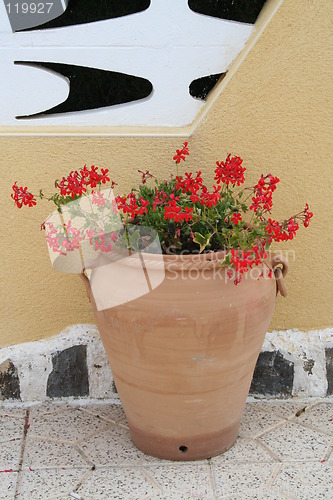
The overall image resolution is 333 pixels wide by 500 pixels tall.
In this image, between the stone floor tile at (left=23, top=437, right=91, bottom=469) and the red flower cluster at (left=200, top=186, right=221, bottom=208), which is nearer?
the red flower cluster at (left=200, top=186, right=221, bottom=208)

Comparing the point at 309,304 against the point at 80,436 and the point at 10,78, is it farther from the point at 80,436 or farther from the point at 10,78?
the point at 10,78

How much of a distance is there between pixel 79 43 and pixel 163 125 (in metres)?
0.43

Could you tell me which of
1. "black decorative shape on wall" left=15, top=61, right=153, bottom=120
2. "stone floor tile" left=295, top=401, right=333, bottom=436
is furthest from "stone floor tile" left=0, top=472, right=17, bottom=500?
"black decorative shape on wall" left=15, top=61, right=153, bottom=120

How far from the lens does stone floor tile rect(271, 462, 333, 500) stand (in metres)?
2.17

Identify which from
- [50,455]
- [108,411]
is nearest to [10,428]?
[50,455]

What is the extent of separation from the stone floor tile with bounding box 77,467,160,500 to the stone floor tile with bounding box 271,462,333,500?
16.8 inches

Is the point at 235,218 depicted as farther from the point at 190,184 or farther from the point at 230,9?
the point at 230,9

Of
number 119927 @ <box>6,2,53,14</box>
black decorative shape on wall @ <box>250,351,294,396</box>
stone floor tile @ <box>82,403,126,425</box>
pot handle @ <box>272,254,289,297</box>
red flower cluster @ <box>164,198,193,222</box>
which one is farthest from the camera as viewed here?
black decorative shape on wall @ <box>250,351,294,396</box>

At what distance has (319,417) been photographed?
8.66 ft

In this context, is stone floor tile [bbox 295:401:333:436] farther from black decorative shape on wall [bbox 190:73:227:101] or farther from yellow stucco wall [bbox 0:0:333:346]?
black decorative shape on wall [bbox 190:73:227:101]

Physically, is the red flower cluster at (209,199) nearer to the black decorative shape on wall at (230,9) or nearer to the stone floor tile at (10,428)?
the black decorative shape on wall at (230,9)

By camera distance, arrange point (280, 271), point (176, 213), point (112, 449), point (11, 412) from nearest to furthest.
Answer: point (176, 213) → point (280, 271) → point (112, 449) → point (11, 412)

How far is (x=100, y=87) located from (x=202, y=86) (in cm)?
42

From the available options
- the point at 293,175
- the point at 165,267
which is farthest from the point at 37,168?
the point at 293,175
